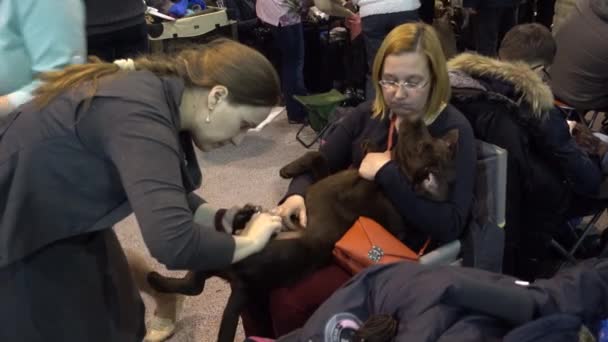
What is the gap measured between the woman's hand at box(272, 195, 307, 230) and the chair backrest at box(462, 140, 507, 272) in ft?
1.39

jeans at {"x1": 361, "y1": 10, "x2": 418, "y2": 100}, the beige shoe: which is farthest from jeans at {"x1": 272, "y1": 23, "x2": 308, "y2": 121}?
the beige shoe

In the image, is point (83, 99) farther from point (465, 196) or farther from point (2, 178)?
point (465, 196)

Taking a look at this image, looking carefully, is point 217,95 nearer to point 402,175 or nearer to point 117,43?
point 402,175

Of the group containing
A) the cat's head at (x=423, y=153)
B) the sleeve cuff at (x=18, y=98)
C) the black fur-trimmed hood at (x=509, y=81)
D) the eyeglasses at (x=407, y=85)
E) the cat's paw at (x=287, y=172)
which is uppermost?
the sleeve cuff at (x=18, y=98)

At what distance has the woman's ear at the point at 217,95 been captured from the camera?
1.05m

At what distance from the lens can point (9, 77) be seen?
127 cm

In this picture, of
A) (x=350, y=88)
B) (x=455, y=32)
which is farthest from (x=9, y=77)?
(x=455, y=32)

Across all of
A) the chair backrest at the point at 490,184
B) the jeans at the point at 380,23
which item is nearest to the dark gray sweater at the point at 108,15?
the chair backrest at the point at 490,184

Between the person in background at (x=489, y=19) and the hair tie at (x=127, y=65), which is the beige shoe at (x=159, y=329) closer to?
the hair tie at (x=127, y=65)

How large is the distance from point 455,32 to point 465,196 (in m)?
3.03

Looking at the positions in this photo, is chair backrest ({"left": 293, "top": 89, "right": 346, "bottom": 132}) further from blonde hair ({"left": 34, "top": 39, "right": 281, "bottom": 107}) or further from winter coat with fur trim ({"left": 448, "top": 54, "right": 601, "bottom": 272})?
blonde hair ({"left": 34, "top": 39, "right": 281, "bottom": 107})

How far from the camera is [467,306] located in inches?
39.7

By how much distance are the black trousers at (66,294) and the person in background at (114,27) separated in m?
0.80

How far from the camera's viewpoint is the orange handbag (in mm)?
1336
